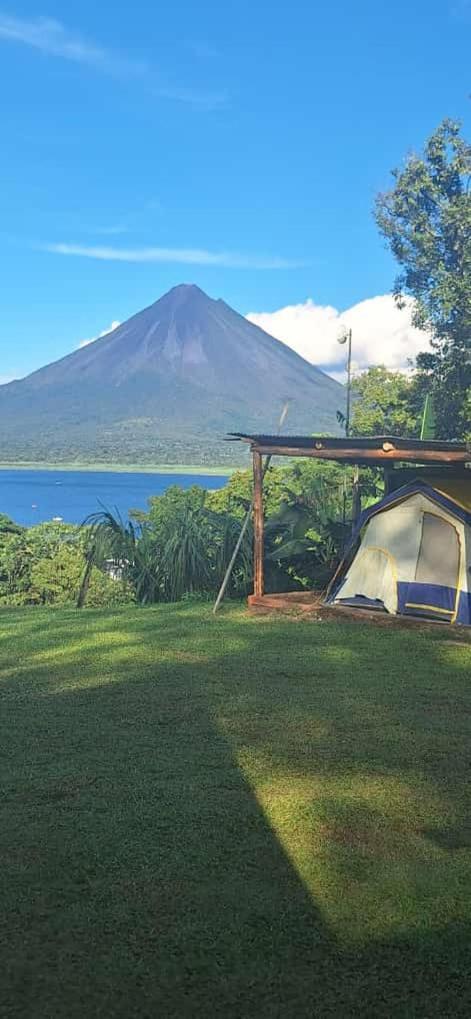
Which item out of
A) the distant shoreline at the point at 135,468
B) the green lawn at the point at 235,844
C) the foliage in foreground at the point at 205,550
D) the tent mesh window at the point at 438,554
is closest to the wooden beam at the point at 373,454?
the tent mesh window at the point at 438,554

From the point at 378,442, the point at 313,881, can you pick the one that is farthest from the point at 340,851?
the point at 378,442

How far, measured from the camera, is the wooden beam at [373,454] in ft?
31.1

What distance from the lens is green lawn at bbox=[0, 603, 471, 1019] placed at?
281cm

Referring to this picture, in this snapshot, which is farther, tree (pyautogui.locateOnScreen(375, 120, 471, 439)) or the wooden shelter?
tree (pyautogui.locateOnScreen(375, 120, 471, 439))

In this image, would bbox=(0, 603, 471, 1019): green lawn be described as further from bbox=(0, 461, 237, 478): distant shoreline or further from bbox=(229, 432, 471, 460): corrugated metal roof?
bbox=(0, 461, 237, 478): distant shoreline

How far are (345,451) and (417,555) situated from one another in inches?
54.7

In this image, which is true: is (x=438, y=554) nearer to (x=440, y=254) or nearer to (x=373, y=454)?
(x=373, y=454)

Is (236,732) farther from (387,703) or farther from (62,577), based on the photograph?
(62,577)

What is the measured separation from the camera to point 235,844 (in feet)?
12.5

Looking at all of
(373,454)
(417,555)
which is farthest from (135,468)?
(417,555)

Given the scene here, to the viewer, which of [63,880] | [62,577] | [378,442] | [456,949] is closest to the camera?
[456,949]

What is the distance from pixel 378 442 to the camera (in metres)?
9.99

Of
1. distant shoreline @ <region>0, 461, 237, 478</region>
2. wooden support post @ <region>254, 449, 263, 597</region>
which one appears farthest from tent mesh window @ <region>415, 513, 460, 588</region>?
distant shoreline @ <region>0, 461, 237, 478</region>

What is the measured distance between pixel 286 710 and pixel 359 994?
134 inches
